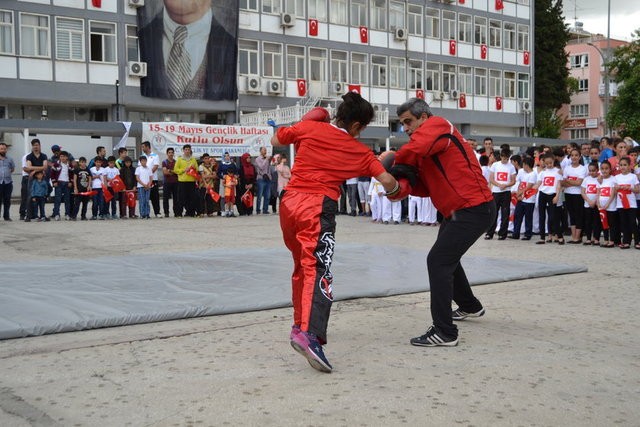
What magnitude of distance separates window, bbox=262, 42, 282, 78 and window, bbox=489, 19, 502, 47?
678 inches

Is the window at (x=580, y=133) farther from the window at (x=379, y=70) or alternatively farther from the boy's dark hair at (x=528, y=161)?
the boy's dark hair at (x=528, y=161)

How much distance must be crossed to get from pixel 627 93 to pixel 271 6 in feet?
73.1

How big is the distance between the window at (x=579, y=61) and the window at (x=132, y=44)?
60.2 metres

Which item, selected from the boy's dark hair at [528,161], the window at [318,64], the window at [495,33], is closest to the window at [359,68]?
the window at [318,64]

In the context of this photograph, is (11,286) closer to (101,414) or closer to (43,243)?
(101,414)

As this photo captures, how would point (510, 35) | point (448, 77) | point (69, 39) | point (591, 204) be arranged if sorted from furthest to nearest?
point (510, 35) < point (448, 77) < point (69, 39) < point (591, 204)

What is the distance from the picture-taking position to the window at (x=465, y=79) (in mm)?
50000

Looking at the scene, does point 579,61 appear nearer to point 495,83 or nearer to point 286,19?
point 495,83

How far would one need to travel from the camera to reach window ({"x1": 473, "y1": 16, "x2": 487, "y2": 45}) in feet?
167

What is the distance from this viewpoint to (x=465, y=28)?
165 feet

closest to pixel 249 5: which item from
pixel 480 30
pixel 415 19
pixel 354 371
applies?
pixel 415 19

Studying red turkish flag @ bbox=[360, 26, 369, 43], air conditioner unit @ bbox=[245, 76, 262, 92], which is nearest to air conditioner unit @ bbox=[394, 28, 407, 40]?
red turkish flag @ bbox=[360, 26, 369, 43]

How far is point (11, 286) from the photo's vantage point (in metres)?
7.66

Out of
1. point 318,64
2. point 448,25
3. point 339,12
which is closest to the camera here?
point 318,64
